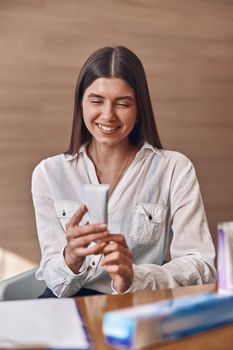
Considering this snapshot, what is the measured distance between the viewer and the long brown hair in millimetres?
1814

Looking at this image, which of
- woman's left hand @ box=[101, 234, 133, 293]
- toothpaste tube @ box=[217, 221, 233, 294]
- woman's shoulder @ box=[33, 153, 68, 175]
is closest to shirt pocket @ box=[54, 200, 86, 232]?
woman's shoulder @ box=[33, 153, 68, 175]

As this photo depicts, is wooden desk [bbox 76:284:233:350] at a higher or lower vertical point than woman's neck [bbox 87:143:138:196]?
lower

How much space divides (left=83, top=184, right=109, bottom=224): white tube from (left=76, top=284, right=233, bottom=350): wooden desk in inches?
6.6

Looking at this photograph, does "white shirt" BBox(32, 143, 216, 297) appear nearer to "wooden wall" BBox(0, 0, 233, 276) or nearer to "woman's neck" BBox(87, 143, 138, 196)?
"woman's neck" BBox(87, 143, 138, 196)

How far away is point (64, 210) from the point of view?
71.5 inches

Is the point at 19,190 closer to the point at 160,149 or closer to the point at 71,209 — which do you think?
the point at 71,209

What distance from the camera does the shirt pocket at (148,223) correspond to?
1808mm

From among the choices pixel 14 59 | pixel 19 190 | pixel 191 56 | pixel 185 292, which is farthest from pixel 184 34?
pixel 185 292

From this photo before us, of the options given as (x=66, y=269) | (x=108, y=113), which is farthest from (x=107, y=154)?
(x=66, y=269)

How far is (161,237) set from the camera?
1.83 metres

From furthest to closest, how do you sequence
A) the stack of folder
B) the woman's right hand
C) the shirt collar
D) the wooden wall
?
the wooden wall
the shirt collar
the woman's right hand
the stack of folder

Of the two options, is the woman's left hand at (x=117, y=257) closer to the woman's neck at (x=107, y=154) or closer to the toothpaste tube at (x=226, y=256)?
the toothpaste tube at (x=226, y=256)

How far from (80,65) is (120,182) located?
0.58 metres

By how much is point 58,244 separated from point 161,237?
0.99 ft
